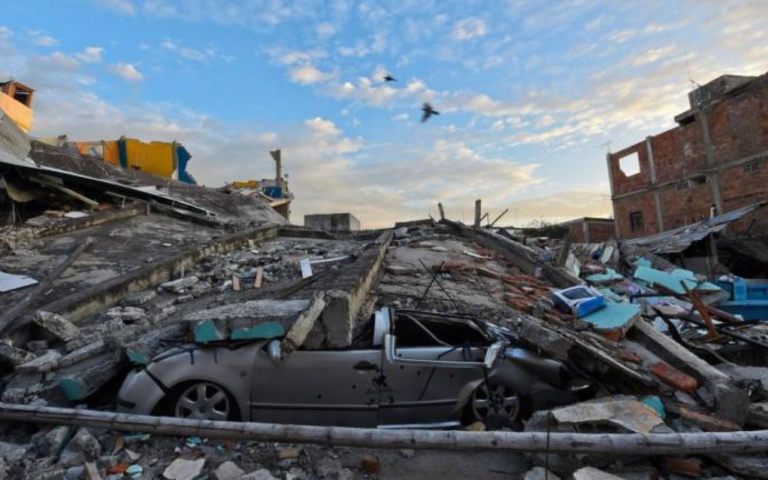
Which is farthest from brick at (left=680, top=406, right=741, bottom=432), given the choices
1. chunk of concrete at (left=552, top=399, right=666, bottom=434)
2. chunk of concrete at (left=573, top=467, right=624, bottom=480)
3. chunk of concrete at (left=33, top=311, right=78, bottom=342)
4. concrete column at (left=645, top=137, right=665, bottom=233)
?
concrete column at (left=645, top=137, right=665, bottom=233)

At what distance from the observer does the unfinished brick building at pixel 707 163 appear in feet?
50.8

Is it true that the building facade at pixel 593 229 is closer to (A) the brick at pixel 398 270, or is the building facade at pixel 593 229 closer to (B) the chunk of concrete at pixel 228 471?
(A) the brick at pixel 398 270

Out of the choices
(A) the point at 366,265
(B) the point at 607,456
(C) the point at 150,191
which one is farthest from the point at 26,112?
(B) the point at 607,456

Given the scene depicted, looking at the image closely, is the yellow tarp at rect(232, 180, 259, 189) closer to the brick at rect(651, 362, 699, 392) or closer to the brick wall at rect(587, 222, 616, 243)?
the brick wall at rect(587, 222, 616, 243)

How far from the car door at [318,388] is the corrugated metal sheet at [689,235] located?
13.3m

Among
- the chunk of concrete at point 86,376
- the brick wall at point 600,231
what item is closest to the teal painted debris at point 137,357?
the chunk of concrete at point 86,376

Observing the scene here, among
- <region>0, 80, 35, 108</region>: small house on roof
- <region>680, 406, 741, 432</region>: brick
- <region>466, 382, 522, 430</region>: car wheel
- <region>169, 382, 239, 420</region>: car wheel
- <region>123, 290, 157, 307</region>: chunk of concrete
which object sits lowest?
<region>680, 406, 741, 432</region>: brick

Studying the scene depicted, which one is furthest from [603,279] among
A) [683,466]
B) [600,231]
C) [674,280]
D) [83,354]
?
[600,231]

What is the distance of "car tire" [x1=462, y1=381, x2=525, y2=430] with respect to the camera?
360 cm

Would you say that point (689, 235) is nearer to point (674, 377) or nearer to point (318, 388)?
point (674, 377)

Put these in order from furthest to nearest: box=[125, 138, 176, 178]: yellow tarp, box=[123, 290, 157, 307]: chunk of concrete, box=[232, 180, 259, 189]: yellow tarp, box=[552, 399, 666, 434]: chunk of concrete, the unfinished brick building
→ box=[232, 180, 259, 189]: yellow tarp, box=[125, 138, 176, 178]: yellow tarp, the unfinished brick building, box=[123, 290, 157, 307]: chunk of concrete, box=[552, 399, 666, 434]: chunk of concrete

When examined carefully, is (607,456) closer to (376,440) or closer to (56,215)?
(376,440)

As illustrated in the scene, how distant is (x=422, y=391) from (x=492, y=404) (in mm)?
635

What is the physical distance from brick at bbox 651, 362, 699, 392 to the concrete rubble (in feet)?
0.05
